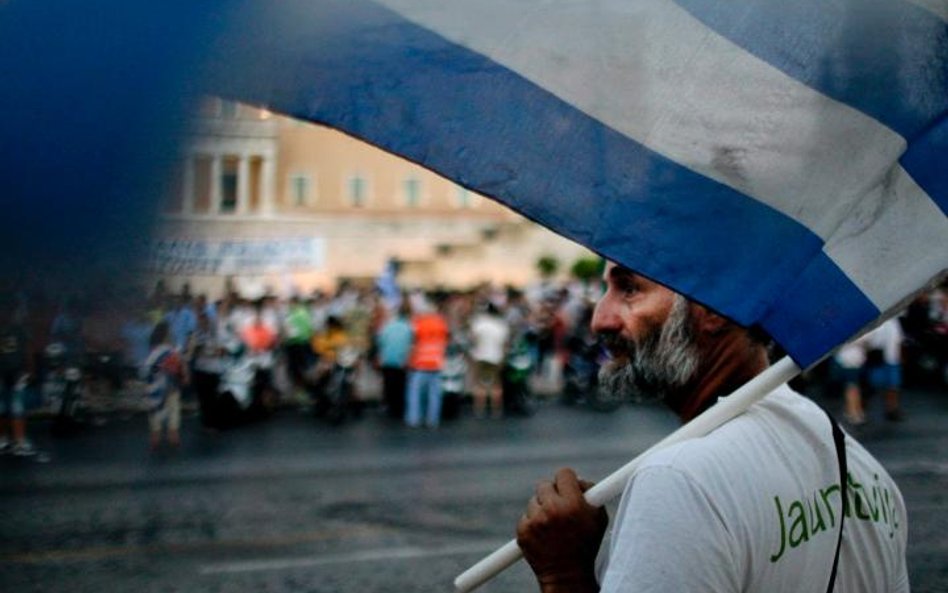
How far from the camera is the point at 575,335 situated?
19.3 m

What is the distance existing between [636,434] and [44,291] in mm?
13873

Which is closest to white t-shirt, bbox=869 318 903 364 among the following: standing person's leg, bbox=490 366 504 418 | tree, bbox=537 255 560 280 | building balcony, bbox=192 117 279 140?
standing person's leg, bbox=490 366 504 418

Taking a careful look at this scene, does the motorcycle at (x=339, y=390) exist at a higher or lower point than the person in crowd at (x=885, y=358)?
lower

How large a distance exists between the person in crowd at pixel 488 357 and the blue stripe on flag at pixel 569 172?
15.0 metres

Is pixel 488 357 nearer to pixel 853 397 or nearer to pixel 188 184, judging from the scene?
pixel 853 397

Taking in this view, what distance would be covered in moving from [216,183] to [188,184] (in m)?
0.05

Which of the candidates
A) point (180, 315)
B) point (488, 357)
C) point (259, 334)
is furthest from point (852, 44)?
point (488, 357)

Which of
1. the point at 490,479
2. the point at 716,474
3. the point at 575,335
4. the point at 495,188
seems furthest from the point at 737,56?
the point at 575,335

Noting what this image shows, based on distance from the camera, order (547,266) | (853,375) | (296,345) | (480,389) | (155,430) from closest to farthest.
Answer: (155,430), (853,375), (480,389), (296,345), (547,266)

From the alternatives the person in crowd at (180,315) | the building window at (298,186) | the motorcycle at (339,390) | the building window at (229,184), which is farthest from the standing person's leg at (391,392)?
the building window at (229,184)

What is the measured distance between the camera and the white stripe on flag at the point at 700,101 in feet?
7.09

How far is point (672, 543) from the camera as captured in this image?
1930 millimetres

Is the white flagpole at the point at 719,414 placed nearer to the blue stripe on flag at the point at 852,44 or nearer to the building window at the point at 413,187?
the blue stripe on flag at the point at 852,44

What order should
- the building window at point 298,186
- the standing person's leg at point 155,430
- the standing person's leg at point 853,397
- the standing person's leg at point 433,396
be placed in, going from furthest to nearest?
the standing person's leg at point 433,396 → the standing person's leg at point 853,397 → the standing person's leg at point 155,430 → the building window at point 298,186
